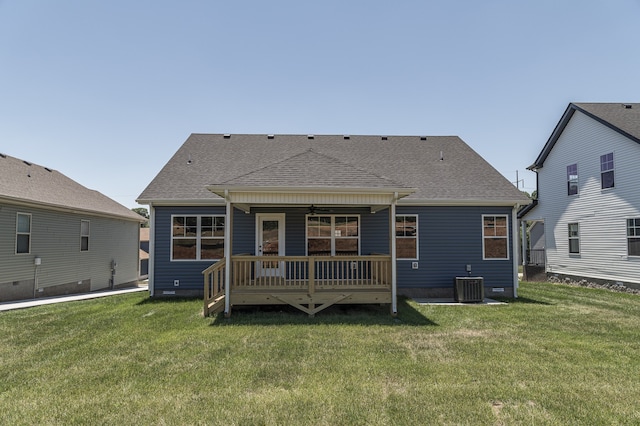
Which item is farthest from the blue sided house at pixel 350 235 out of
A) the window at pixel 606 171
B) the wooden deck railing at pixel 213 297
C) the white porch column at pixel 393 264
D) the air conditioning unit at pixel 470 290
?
the window at pixel 606 171

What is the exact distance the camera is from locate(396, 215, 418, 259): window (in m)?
10.3

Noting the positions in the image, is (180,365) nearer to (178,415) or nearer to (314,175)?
(178,415)

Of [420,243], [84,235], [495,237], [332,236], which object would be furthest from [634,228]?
[84,235]

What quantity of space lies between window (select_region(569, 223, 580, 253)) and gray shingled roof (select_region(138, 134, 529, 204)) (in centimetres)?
548

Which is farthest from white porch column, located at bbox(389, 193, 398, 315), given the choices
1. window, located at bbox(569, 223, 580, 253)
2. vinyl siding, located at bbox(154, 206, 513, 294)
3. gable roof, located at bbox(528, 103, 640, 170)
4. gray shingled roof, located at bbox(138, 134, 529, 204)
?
window, located at bbox(569, 223, 580, 253)

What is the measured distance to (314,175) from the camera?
301 inches

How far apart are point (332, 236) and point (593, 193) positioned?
10.8 metres

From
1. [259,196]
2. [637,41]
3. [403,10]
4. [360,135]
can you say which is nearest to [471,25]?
[403,10]

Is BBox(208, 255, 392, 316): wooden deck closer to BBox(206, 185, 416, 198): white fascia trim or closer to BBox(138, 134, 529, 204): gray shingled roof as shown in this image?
BBox(206, 185, 416, 198): white fascia trim

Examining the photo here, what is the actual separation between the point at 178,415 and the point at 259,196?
4787 mm

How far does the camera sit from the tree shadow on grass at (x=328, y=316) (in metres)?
7.00

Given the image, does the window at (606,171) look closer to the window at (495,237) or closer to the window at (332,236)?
the window at (495,237)

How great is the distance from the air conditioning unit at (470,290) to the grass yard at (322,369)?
5.05 feet

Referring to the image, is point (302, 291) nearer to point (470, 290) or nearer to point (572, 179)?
point (470, 290)
